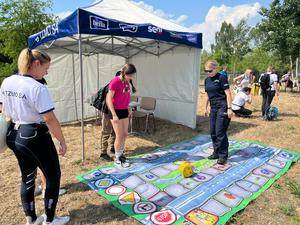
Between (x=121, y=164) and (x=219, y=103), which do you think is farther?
(x=121, y=164)

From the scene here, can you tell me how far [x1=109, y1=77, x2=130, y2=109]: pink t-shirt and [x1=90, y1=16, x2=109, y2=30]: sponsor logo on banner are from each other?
3.41 feet

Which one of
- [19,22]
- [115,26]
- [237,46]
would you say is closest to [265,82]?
[115,26]

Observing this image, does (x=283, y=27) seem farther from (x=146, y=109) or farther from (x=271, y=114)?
(x=146, y=109)

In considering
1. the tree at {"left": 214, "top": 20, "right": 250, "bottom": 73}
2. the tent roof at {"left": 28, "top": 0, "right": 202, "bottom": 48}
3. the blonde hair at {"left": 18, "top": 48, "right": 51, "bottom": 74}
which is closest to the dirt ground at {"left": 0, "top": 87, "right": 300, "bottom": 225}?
the blonde hair at {"left": 18, "top": 48, "right": 51, "bottom": 74}

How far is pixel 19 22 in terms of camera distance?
1631 cm

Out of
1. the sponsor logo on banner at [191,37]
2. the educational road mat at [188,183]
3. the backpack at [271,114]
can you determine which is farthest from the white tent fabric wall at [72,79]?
the backpack at [271,114]

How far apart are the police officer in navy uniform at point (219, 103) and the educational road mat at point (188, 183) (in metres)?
0.39

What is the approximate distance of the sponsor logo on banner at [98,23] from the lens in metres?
4.46

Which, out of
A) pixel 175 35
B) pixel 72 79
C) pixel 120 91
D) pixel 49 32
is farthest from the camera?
pixel 72 79

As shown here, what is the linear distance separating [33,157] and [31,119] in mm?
348

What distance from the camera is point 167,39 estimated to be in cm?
578

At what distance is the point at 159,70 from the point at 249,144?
3.69 meters

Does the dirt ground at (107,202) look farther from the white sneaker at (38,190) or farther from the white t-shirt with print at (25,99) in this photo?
the white t-shirt with print at (25,99)

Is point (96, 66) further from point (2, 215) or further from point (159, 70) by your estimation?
point (2, 215)
